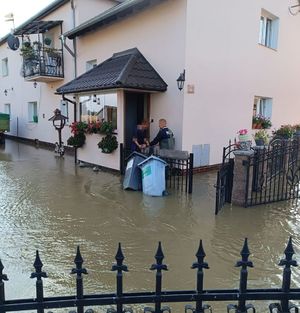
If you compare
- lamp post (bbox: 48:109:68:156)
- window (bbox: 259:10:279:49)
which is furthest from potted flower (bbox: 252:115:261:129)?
lamp post (bbox: 48:109:68:156)

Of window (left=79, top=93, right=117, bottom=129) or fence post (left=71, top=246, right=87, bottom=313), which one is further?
window (left=79, top=93, right=117, bottom=129)

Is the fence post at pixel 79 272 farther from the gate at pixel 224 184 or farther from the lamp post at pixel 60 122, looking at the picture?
the lamp post at pixel 60 122

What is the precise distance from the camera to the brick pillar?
6.12 m

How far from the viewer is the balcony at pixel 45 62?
14.5 metres

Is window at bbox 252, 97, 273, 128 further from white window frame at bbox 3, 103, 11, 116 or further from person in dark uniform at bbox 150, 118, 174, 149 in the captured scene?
white window frame at bbox 3, 103, 11, 116

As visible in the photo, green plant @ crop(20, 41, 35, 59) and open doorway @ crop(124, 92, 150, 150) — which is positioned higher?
green plant @ crop(20, 41, 35, 59)

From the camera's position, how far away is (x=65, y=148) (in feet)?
49.2

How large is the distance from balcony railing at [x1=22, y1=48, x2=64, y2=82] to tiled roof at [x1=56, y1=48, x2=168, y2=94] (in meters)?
4.29

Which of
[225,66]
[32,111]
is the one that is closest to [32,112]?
[32,111]

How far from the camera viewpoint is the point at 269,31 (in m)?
12.5

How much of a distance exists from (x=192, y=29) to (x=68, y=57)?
24.4 feet

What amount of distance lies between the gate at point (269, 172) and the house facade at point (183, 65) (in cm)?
271

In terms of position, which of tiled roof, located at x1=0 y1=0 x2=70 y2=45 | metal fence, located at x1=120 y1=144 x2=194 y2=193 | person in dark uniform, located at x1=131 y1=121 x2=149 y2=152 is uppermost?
tiled roof, located at x1=0 y1=0 x2=70 y2=45

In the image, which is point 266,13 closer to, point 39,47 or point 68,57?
point 68,57
